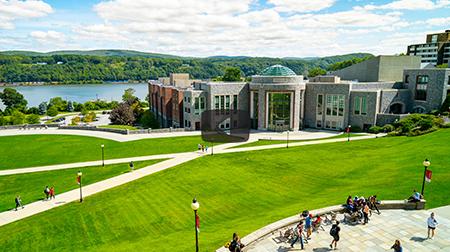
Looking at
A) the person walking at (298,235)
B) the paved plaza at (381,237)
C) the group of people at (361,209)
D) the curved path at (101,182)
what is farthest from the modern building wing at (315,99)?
the person walking at (298,235)

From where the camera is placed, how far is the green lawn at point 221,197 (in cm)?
2083

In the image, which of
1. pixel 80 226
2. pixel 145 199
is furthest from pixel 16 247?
pixel 145 199

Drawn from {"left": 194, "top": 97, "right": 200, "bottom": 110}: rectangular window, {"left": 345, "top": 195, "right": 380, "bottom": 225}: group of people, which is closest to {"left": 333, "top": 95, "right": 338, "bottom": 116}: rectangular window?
{"left": 194, "top": 97, "right": 200, "bottom": 110}: rectangular window

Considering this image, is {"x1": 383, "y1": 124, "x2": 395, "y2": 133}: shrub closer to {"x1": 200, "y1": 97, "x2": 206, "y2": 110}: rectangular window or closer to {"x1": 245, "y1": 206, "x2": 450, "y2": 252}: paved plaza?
{"x1": 200, "y1": 97, "x2": 206, "y2": 110}: rectangular window

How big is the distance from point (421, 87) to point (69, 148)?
6066cm

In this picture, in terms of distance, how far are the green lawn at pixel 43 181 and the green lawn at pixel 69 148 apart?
481cm

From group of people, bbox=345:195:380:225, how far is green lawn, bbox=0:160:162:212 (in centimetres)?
2477

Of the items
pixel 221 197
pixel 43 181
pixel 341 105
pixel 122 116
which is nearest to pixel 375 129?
pixel 341 105

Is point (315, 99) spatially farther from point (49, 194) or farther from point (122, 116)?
point (49, 194)

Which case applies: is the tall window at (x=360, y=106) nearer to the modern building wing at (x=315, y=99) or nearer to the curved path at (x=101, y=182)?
the modern building wing at (x=315, y=99)

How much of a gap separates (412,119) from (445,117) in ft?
15.9

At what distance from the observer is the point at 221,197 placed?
2736cm

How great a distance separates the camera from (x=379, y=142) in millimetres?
44656

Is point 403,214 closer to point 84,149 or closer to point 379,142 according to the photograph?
point 379,142
